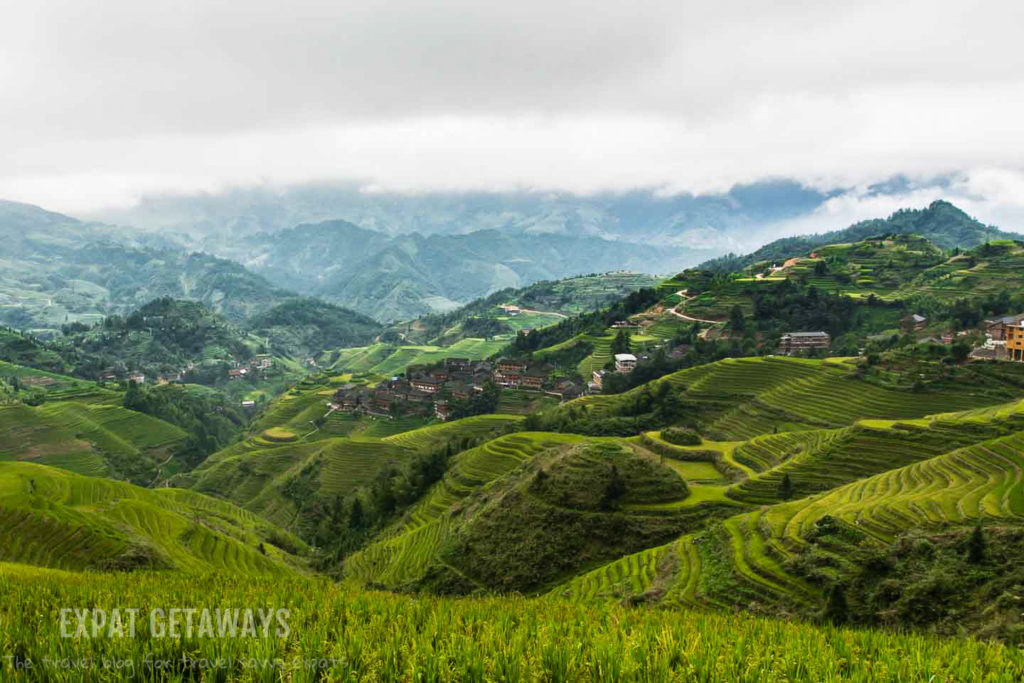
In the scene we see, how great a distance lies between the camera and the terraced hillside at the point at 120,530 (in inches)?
1260

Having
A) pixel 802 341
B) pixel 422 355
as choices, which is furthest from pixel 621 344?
pixel 422 355

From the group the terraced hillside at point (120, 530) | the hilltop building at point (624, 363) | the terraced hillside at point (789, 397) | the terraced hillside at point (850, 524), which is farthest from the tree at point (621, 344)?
the terraced hillside at point (120, 530)

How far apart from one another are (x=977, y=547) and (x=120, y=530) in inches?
1844

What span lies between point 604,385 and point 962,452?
180ft

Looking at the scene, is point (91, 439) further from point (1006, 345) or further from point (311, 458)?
point (1006, 345)

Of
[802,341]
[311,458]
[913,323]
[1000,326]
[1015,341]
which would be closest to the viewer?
[1015,341]

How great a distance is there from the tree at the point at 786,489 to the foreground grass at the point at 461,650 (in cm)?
3511

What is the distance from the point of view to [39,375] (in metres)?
142

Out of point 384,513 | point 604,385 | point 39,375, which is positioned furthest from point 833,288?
point 39,375

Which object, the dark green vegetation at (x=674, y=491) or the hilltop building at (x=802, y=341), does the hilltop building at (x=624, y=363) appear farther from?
the hilltop building at (x=802, y=341)

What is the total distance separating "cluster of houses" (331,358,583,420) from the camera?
3839 inches

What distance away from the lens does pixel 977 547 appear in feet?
68.5

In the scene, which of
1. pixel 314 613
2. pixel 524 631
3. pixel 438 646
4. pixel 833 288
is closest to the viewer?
pixel 438 646

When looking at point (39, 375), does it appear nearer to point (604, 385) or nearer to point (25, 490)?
point (25, 490)
